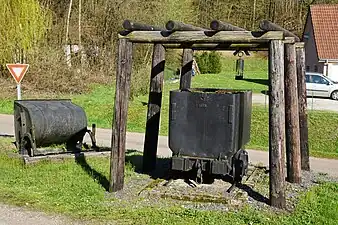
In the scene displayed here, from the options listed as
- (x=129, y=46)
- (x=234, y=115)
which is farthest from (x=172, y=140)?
(x=129, y=46)

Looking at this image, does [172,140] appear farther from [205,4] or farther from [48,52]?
[205,4]

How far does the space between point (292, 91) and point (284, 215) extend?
2679 mm

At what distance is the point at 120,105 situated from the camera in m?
7.34

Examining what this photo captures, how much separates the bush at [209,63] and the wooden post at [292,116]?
35123mm

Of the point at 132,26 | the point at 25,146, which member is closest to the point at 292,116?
the point at 132,26

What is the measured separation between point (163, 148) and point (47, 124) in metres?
3.82

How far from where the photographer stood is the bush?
142ft

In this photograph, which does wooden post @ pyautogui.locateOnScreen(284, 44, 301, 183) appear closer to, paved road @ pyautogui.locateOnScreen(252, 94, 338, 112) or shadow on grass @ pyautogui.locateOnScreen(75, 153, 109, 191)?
shadow on grass @ pyautogui.locateOnScreen(75, 153, 109, 191)

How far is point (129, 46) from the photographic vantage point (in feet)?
24.2

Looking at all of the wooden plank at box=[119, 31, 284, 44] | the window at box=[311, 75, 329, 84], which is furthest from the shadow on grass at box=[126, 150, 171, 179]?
the window at box=[311, 75, 329, 84]

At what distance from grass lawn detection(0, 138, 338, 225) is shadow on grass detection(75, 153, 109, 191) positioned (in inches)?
0.7

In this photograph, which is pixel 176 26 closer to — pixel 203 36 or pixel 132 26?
pixel 203 36

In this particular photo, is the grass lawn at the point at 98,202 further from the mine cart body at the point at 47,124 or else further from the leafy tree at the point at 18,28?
the leafy tree at the point at 18,28

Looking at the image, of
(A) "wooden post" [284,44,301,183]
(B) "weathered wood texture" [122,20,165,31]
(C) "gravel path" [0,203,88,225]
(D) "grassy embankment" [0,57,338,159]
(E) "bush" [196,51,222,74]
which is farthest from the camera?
(E) "bush" [196,51,222,74]
